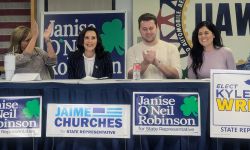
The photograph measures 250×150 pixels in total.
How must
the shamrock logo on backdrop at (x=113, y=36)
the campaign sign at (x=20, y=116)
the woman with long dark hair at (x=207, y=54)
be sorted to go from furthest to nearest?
the shamrock logo on backdrop at (x=113, y=36) < the woman with long dark hair at (x=207, y=54) < the campaign sign at (x=20, y=116)

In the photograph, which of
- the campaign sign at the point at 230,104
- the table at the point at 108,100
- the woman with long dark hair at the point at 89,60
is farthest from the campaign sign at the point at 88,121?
the woman with long dark hair at the point at 89,60

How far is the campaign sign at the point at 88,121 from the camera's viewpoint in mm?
2305

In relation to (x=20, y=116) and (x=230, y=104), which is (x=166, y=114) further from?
(x=20, y=116)

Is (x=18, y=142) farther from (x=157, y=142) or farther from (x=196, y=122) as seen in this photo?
(x=196, y=122)

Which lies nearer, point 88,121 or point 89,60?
point 88,121

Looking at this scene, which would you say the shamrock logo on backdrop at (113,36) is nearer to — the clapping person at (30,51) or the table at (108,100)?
the clapping person at (30,51)

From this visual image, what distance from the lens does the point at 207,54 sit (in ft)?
9.66

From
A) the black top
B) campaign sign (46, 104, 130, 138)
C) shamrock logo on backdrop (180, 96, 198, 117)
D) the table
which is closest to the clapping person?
the black top

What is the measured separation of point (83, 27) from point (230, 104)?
279 centimetres

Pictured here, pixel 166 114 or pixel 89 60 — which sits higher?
pixel 89 60

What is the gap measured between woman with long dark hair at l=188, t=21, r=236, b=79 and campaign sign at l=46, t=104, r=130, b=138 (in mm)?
843

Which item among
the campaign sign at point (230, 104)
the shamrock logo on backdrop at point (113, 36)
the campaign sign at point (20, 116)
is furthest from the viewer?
the shamrock logo on backdrop at point (113, 36)

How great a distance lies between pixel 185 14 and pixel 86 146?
2684mm

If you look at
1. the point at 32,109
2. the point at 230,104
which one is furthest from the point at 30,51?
the point at 230,104
